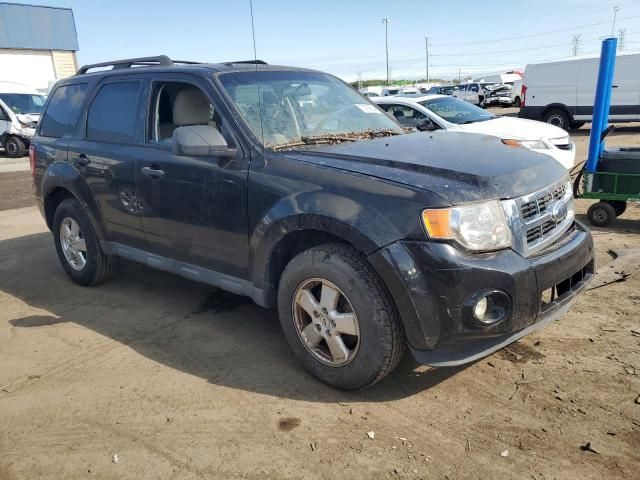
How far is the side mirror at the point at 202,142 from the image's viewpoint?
346 cm

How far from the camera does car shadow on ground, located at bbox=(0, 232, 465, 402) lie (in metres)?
3.31

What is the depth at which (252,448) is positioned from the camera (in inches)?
108

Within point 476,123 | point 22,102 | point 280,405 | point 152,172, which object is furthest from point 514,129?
point 22,102

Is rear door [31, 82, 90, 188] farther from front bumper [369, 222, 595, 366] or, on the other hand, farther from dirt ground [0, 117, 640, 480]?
front bumper [369, 222, 595, 366]

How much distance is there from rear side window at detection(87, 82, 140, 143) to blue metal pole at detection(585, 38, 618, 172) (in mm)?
5122

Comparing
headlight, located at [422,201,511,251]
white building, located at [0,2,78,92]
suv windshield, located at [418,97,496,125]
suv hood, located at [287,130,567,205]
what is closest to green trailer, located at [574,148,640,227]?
suv windshield, located at [418,97,496,125]

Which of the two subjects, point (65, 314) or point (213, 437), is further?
point (65, 314)

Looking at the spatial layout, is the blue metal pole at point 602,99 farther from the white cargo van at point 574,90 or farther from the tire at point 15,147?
the tire at point 15,147

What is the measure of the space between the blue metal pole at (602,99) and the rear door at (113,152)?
5142mm

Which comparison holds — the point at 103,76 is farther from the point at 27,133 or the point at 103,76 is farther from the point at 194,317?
the point at 27,133

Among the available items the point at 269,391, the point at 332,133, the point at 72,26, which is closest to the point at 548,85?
the point at 332,133

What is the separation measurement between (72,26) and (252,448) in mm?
39936

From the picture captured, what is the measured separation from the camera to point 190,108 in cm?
402

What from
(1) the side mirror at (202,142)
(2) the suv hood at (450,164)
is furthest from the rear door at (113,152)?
(2) the suv hood at (450,164)
